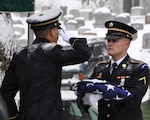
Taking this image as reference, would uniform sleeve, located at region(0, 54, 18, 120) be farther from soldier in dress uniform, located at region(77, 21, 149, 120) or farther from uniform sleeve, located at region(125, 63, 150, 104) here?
uniform sleeve, located at region(125, 63, 150, 104)

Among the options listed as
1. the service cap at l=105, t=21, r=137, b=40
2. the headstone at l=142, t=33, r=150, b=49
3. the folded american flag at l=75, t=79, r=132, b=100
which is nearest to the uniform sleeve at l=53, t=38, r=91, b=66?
the folded american flag at l=75, t=79, r=132, b=100

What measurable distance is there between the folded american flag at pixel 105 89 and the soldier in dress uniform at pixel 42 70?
19cm

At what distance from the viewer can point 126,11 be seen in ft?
80.7

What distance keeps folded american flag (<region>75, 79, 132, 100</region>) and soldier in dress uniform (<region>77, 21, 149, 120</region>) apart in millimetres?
61

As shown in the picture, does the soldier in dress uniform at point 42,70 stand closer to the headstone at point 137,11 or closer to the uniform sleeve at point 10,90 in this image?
the uniform sleeve at point 10,90

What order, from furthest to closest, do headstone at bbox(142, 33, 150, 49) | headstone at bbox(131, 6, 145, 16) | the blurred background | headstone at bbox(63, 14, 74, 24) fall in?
headstone at bbox(131, 6, 145, 16) < headstone at bbox(63, 14, 74, 24) < headstone at bbox(142, 33, 150, 49) < the blurred background

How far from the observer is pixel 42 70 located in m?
2.87

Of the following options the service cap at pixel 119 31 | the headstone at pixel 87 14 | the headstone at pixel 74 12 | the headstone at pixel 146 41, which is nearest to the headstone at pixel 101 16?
the headstone at pixel 87 14

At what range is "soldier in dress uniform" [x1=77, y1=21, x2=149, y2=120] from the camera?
9.61 feet

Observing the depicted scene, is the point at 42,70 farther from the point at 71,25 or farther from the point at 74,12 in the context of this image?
the point at 74,12

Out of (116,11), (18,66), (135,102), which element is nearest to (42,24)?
(18,66)

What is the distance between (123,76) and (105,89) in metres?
0.26

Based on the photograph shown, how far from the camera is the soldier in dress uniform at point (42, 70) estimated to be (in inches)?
112

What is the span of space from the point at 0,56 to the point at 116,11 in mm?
19887
